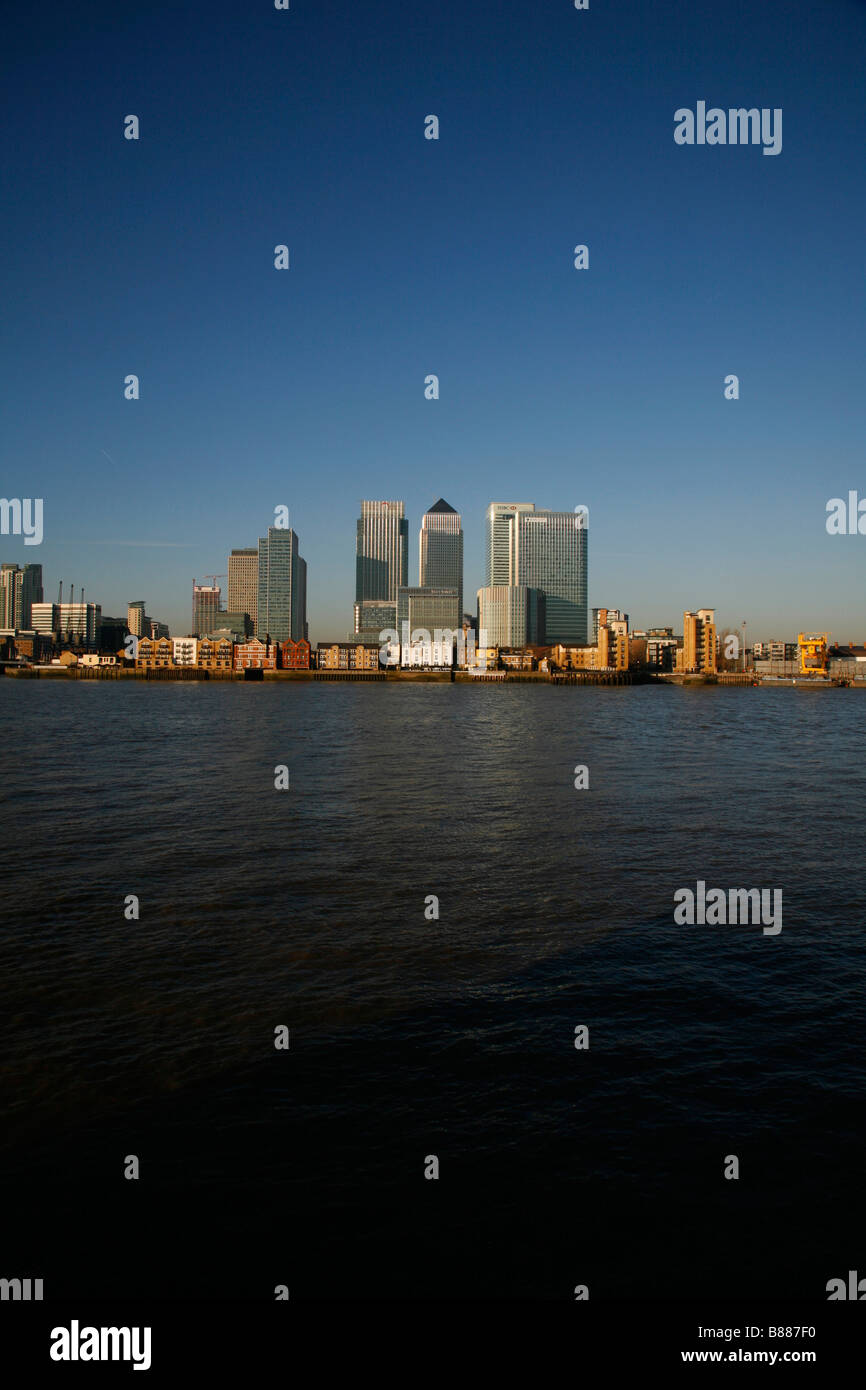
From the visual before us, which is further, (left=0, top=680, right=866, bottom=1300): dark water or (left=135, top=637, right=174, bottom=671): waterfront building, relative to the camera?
(left=135, top=637, right=174, bottom=671): waterfront building

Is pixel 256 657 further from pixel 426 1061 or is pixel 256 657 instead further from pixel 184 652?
pixel 426 1061

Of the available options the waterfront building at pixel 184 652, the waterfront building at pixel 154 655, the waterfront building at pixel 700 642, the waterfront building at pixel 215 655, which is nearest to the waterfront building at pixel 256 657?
the waterfront building at pixel 215 655

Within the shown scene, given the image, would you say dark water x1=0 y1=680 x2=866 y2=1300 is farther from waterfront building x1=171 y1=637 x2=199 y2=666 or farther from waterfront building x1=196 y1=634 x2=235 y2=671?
waterfront building x1=171 y1=637 x2=199 y2=666

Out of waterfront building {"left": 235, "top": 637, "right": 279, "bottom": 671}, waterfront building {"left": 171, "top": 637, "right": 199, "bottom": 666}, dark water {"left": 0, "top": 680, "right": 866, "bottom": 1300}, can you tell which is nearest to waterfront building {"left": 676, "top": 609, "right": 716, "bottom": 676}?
waterfront building {"left": 235, "top": 637, "right": 279, "bottom": 671}

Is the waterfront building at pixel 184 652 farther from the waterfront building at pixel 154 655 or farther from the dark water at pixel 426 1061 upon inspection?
the dark water at pixel 426 1061

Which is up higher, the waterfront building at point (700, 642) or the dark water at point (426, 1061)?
the waterfront building at point (700, 642)

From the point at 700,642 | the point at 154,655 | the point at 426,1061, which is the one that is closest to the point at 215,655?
the point at 154,655

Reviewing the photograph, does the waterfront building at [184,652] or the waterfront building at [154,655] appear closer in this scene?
the waterfront building at [154,655]
